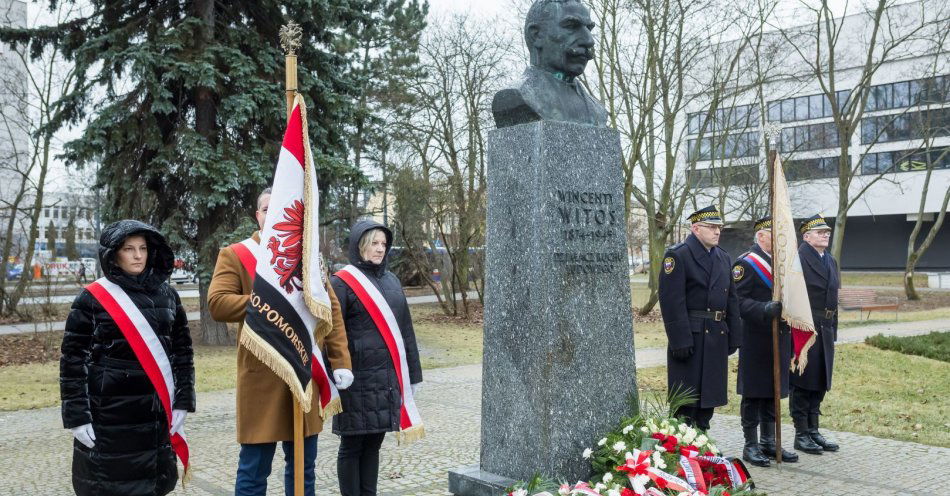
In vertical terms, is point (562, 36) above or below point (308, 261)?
above

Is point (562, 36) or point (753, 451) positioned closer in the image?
point (562, 36)

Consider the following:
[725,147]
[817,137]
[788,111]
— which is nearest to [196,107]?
[725,147]

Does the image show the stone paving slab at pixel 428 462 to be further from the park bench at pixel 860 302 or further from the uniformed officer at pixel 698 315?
the park bench at pixel 860 302

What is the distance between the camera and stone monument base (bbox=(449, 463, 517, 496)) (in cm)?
460

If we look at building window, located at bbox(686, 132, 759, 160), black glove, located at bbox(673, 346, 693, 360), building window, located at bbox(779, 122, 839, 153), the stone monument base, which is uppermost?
building window, located at bbox(779, 122, 839, 153)

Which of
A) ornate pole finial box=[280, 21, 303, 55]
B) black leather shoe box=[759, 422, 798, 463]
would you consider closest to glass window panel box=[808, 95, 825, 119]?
black leather shoe box=[759, 422, 798, 463]

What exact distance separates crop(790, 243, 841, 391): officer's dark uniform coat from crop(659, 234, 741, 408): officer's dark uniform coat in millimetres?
1264

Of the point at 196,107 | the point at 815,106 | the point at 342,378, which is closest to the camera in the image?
the point at 342,378

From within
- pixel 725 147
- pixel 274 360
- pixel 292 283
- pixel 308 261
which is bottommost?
pixel 274 360

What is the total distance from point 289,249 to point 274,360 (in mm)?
571

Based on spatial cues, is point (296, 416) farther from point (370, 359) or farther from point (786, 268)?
point (786, 268)

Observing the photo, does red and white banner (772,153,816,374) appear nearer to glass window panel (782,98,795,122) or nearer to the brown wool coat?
the brown wool coat

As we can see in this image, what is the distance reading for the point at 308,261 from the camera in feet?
13.8

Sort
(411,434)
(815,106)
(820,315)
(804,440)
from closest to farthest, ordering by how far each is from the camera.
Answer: (411,434), (804,440), (820,315), (815,106)
